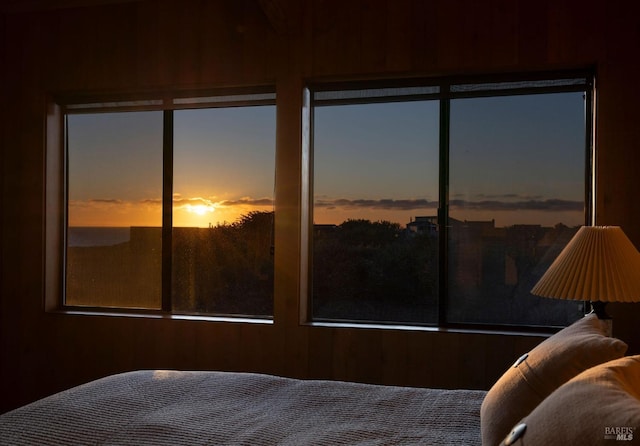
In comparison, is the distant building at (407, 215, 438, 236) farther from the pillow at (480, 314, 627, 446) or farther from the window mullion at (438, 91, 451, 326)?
the pillow at (480, 314, 627, 446)

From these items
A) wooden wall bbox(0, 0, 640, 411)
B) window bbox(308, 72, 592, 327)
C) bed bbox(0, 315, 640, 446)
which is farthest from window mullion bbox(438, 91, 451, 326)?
bed bbox(0, 315, 640, 446)

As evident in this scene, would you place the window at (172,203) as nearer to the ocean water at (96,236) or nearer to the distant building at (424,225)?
the ocean water at (96,236)

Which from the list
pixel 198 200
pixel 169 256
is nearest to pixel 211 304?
pixel 169 256

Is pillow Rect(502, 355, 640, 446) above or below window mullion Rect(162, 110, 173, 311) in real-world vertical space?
below

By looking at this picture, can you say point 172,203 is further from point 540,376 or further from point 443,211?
point 540,376

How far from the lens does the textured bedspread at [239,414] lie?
1566 mm

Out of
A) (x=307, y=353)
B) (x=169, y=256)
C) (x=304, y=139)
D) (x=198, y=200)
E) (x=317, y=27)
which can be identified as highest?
(x=317, y=27)

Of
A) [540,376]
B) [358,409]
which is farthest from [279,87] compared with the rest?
[540,376]

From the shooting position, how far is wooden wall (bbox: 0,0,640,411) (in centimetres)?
307

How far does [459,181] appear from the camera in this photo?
338 centimetres

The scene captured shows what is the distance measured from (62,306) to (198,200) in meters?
1.24

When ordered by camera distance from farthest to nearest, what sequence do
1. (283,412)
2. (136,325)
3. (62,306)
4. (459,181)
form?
(62,306) < (136,325) < (459,181) < (283,412)

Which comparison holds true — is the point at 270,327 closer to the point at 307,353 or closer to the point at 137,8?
the point at 307,353

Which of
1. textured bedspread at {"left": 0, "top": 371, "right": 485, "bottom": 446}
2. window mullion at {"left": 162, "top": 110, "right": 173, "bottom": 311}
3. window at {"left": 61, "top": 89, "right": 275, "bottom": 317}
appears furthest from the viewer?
window mullion at {"left": 162, "top": 110, "right": 173, "bottom": 311}
